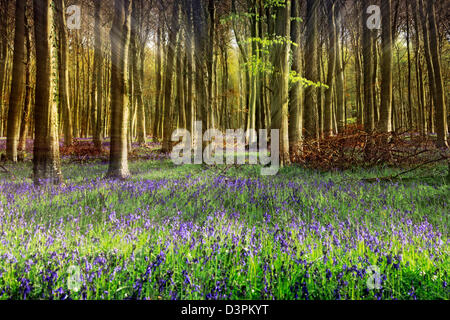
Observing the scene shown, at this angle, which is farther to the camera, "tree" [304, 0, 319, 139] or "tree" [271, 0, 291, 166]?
"tree" [304, 0, 319, 139]

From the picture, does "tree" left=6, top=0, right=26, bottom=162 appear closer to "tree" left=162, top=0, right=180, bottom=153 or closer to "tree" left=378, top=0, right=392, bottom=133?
"tree" left=162, top=0, right=180, bottom=153

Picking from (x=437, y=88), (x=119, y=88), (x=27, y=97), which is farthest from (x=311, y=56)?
(x=27, y=97)

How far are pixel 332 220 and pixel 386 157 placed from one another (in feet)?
18.5

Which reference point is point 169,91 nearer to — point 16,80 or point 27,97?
point 27,97

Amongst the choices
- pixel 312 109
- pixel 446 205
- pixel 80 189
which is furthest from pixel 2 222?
pixel 312 109

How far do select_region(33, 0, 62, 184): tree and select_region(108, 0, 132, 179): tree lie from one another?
1.39 metres

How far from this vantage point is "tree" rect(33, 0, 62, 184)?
605cm

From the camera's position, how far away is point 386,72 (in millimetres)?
9047

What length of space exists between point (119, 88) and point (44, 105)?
1811 mm

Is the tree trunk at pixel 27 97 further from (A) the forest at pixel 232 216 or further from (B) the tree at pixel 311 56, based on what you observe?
(B) the tree at pixel 311 56

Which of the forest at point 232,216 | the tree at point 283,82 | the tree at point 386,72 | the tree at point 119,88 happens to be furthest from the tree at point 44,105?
the tree at point 386,72

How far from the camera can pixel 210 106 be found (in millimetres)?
10445

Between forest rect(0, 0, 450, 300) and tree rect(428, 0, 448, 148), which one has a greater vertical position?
tree rect(428, 0, 448, 148)

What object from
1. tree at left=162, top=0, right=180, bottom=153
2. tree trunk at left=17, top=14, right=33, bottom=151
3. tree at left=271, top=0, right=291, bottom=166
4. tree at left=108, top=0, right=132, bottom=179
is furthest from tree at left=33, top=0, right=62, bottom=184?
tree at left=162, top=0, right=180, bottom=153
